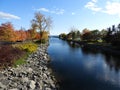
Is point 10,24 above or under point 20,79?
above

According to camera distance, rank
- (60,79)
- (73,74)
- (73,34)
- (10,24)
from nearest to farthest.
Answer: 1. (60,79)
2. (73,74)
3. (10,24)
4. (73,34)

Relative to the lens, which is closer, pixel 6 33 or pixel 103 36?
pixel 6 33

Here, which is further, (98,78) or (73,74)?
(73,74)

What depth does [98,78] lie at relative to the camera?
24.7 m

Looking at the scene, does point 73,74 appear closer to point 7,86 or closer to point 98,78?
point 98,78

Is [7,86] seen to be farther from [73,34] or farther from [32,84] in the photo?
[73,34]

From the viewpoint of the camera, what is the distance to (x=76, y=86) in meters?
20.5

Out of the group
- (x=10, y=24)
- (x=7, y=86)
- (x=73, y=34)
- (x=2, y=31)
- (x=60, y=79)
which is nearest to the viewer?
(x=7, y=86)

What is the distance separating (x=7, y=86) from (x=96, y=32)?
312ft

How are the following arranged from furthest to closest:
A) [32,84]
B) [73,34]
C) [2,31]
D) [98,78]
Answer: [73,34] < [2,31] < [98,78] < [32,84]

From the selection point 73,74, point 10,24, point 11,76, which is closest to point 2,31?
point 10,24

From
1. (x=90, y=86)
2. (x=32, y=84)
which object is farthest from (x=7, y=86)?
(x=90, y=86)

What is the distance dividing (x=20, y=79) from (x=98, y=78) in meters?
10.8

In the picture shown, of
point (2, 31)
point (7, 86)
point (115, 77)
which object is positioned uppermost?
point (2, 31)
